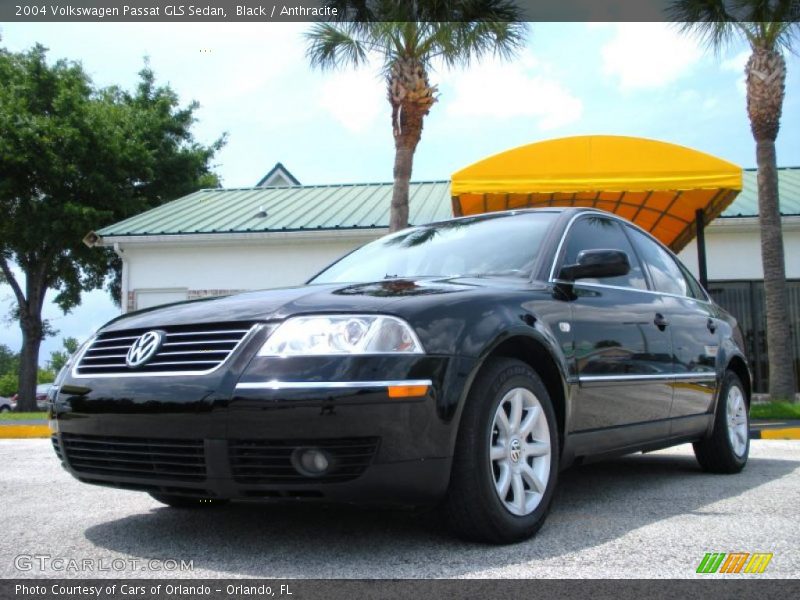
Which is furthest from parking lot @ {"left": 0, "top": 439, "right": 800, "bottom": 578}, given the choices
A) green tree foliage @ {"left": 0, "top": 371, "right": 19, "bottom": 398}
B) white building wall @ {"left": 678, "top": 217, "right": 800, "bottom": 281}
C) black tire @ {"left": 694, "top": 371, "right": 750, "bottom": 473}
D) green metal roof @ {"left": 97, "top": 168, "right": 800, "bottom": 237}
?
green tree foliage @ {"left": 0, "top": 371, "right": 19, "bottom": 398}

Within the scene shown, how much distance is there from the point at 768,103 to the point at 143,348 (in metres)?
11.3

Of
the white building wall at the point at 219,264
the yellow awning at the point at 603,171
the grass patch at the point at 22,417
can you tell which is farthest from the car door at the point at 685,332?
the white building wall at the point at 219,264

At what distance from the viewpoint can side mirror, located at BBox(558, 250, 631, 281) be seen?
3746 millimetres

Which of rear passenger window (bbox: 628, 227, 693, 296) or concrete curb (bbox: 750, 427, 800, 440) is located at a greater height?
rear passenger window (bbox: 628, 227, 693, 296)

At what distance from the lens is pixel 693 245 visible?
49.1ft

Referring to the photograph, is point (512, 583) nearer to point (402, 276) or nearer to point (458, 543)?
point (458, 543)

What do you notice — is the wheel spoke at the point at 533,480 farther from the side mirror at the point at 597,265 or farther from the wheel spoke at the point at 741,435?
the wheel spoke at the point at 741,435

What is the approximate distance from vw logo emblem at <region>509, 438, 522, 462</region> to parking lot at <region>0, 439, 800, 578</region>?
1.09ft

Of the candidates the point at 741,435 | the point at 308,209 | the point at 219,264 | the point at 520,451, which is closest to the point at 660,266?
the point at 741,435

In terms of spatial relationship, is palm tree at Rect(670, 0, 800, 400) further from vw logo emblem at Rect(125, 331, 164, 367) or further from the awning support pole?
vw logo emblem at Rect(125, 331, 164, 367)

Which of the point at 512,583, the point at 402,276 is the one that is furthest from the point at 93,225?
the point at 512,583

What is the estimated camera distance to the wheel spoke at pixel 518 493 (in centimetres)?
319

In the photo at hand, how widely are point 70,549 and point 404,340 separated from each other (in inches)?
62.1

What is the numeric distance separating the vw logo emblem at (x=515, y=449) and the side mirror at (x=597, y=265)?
0.95m
